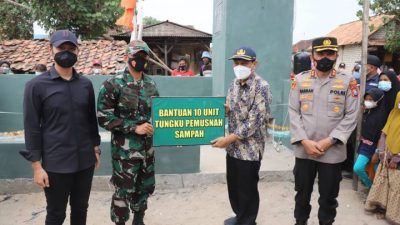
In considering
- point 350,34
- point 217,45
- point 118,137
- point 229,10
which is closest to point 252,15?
point 229,10

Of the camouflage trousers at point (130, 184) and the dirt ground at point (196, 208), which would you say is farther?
the dirt ground at point (196, 208)

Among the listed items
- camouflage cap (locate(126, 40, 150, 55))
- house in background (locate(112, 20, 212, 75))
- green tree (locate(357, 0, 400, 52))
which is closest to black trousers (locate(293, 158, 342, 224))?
camouflage cap (locate(126, 40, 150, 55))

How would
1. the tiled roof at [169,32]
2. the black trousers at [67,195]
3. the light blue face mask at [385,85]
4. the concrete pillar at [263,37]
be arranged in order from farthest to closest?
the tiled roof at [169,32] → the concrete pillar at [263,37] → the light blue face mask at [385,85] → the black trousers at [67,195]

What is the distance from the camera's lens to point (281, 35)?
266 inches

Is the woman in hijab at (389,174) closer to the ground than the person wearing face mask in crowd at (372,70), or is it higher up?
closer to the ground

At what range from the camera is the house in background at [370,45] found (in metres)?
16.5

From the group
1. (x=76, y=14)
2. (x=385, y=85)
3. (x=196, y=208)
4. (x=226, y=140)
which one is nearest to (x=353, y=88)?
(x=226, y=140)

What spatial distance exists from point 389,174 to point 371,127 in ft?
2.13

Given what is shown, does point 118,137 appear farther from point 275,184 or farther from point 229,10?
point 229,10

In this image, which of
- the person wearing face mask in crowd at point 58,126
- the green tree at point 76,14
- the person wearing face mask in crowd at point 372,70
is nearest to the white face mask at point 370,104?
the person wearing face mask in crowd at point 372,70

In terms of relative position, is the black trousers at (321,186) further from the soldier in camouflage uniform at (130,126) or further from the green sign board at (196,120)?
the soldier in camouflage uniform at (130,126)

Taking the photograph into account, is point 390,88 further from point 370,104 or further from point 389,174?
point 389,174

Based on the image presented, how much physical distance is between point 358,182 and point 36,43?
11917 millimetres

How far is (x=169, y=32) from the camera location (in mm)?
17516
